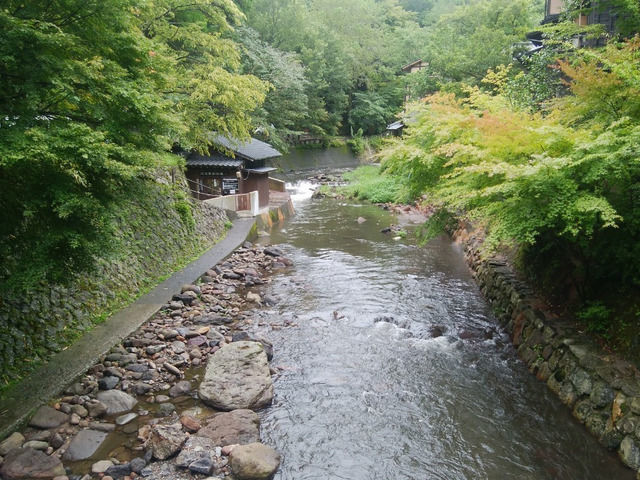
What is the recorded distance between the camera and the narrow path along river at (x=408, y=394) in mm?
6691

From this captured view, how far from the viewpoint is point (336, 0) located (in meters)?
63.4

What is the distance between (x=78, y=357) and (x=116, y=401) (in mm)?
1425

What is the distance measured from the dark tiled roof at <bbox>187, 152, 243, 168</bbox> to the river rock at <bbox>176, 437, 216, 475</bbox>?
1900 centimetres

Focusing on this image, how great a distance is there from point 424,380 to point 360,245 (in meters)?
12.1

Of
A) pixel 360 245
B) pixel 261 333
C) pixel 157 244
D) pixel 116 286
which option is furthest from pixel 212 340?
pixel 360 245

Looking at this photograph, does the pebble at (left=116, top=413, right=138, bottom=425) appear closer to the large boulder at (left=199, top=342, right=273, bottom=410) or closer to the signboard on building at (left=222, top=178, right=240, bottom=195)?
the large boulder at (left=199, top=342, right=273, bottom=410)

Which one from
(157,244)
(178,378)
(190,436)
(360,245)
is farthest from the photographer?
(360,245)

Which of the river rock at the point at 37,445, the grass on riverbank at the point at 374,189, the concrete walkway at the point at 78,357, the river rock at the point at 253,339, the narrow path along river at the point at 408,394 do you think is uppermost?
the grass on riverbank at the point at 374,189

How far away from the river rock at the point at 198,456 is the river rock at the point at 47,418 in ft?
6.88

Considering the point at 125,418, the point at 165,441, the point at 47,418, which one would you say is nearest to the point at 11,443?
the point at 47,418

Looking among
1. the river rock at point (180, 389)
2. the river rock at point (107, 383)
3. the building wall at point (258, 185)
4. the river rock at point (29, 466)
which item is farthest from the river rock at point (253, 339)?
the building wall at point (258, 185)

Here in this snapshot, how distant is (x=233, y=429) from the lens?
7.10 metres

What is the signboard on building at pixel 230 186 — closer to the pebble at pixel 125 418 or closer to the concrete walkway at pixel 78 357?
the concrete walkway at pixel 78 357

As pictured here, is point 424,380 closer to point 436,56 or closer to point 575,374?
point 575,374
